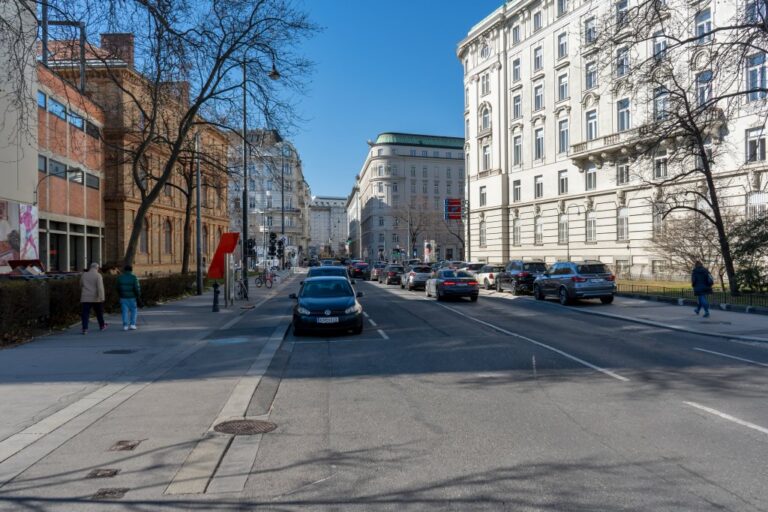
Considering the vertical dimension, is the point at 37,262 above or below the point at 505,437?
above

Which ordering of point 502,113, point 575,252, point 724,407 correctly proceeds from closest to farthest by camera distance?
1. point 724,407
2. point 575,252
3. point 502,113

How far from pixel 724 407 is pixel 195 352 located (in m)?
9.73

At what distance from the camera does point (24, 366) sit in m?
10.7

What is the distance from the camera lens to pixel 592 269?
81.1 ft

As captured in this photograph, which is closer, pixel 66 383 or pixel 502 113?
pixel 66 383

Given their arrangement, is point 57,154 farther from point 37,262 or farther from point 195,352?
point 195,352

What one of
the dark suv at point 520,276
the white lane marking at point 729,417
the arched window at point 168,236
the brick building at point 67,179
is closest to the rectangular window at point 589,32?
the dark suv at point 520,276

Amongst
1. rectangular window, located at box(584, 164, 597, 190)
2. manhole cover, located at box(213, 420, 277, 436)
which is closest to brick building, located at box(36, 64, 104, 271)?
manhole cover, located at box(213, 420, 277, 436)

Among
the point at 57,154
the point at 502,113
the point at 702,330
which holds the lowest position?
the point at 702,330

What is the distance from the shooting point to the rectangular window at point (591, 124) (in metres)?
43.8

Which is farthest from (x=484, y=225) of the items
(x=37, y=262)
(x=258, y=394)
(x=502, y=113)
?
(x=258, y=394)

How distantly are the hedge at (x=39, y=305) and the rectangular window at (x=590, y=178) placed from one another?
34094 millimetres

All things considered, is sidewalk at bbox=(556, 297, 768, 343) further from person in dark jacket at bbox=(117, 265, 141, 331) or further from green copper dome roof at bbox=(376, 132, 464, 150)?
green copper dome roof at bbox=(376, 132, 464, 150)

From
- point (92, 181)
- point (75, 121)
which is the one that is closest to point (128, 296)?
point (75, 121)
